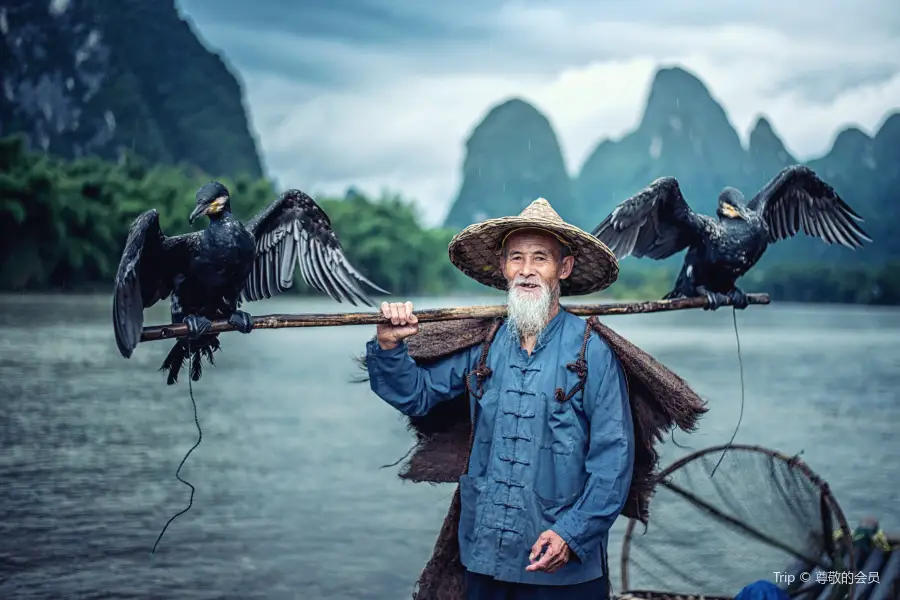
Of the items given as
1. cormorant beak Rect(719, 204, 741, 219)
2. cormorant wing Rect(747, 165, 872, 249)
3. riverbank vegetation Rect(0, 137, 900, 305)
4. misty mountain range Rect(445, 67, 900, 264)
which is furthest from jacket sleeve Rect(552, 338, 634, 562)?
misty mountain range Rect(445, 67, 900, 264)

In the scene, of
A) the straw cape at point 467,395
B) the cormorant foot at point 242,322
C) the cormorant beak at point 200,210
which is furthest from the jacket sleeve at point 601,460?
the cormorant beak at point 200,210

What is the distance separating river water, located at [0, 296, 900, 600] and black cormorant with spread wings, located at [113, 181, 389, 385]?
1.85 feet

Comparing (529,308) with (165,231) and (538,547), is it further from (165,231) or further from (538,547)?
(165,231)

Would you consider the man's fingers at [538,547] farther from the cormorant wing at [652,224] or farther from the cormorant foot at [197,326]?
the cormorant wing at [652,224]

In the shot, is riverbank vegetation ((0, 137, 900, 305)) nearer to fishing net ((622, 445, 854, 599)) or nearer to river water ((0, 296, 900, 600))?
river water ((0, 296, 900, 600))

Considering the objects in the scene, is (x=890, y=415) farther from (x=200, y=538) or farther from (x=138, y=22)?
(x=138, y=22)

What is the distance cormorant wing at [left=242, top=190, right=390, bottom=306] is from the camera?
353 cm

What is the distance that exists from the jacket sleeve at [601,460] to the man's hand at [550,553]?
0.02 metres

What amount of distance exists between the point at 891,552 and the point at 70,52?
42945 millimetres

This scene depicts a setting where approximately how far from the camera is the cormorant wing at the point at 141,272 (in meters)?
2.48

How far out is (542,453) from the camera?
2557mm

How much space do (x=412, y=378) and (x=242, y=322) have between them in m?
0.66

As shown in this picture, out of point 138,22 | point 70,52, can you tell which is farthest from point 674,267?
point 138,22

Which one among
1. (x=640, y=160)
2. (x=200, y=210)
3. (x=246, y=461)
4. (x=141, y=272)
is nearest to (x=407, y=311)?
(x=200, y=210)
